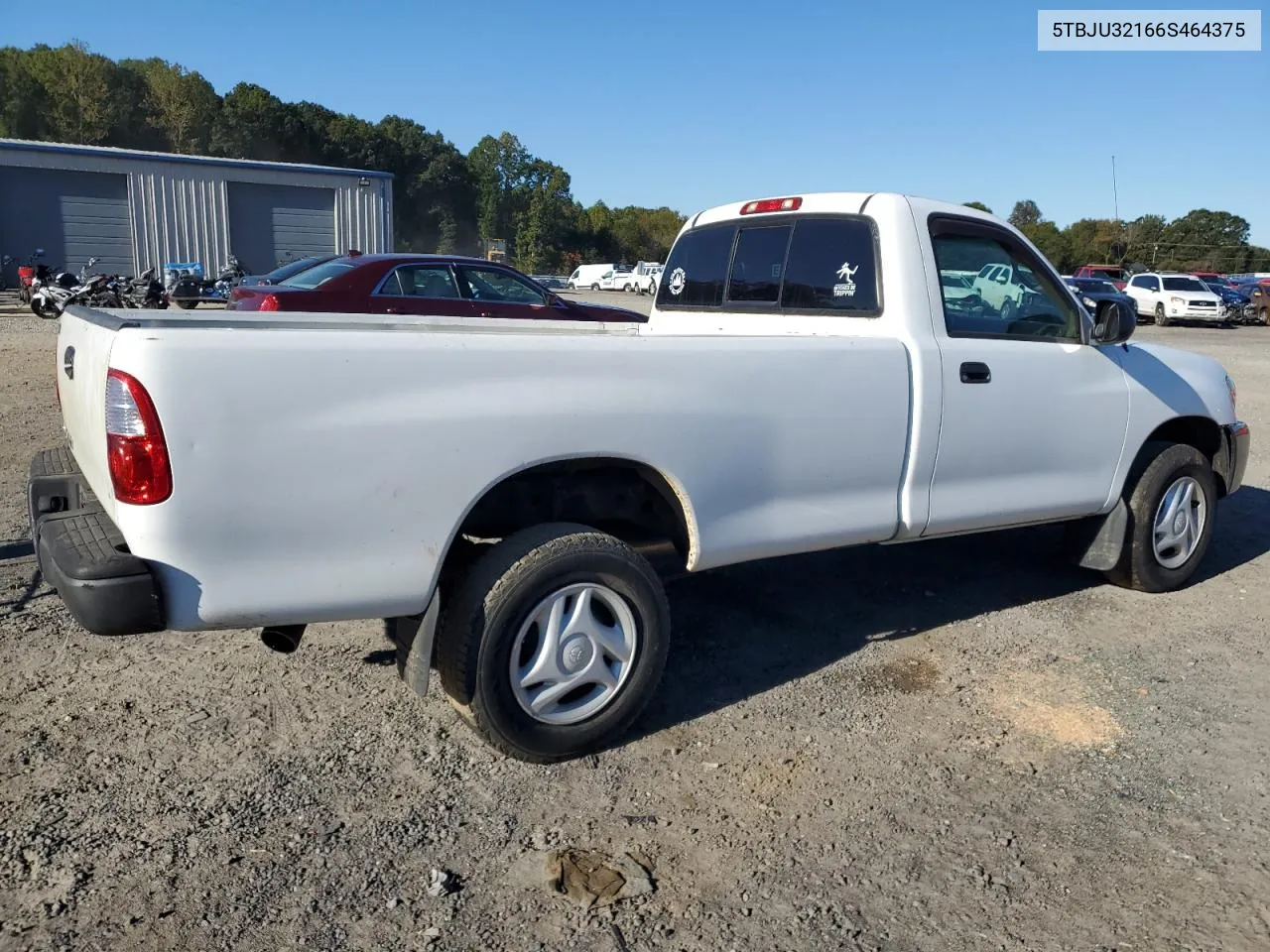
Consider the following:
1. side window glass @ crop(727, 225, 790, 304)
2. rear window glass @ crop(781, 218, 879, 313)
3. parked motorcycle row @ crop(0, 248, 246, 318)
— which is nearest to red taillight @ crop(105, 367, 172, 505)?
rear window glass @ crop(781, 218, 879, 313)

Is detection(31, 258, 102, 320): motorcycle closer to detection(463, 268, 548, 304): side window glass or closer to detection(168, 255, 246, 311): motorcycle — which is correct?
detection(168, 255, 246, 311): motorcycle

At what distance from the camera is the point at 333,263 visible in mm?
11477

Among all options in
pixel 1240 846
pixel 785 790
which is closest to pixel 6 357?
pixel 785 790

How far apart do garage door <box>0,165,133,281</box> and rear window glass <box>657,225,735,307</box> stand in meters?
29.7

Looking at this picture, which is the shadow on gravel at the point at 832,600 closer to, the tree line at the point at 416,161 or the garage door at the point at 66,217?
the garage door at the point at 66,217

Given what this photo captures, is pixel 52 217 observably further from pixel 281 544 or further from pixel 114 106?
pixel 114 106

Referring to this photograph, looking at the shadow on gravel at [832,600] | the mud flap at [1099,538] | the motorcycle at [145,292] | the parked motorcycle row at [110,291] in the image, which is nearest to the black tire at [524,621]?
the shadow on gravel at [832,600]

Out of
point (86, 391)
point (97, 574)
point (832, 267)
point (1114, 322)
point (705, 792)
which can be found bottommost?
point (705, 792)

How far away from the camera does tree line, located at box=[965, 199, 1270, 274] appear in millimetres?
76500

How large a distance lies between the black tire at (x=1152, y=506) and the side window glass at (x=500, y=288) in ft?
23.9

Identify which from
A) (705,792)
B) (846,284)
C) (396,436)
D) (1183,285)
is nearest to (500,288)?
(846,284)

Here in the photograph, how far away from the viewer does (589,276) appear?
5956 centimetres

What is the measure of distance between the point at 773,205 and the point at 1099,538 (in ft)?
7.65

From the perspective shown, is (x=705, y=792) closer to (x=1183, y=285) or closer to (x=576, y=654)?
(x=576, y=654)
